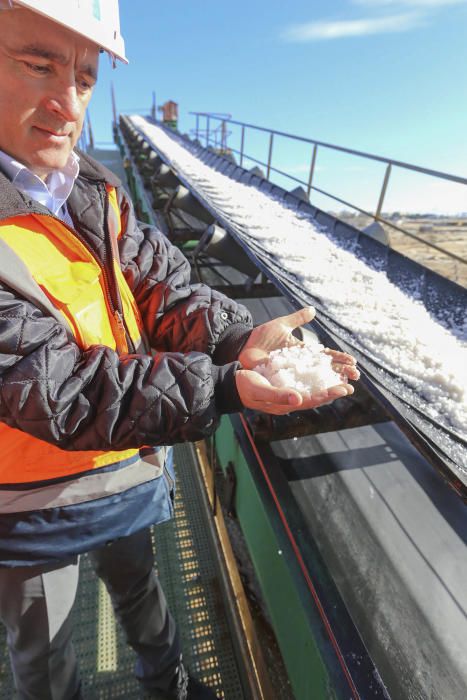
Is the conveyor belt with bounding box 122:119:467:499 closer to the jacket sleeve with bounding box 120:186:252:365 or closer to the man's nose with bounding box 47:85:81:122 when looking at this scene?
the jacket sleeve with bounding box 120:186:252:365

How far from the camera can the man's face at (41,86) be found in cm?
94

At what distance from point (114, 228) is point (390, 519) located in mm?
1709

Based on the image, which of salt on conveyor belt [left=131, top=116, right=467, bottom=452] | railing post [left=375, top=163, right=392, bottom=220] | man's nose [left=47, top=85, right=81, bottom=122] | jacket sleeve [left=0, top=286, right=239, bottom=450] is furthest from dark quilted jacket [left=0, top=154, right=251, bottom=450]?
railing post [left=375, top=163, right=392, bottom=220]

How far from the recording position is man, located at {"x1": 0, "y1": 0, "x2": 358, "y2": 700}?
0.95m

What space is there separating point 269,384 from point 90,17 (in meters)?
1.11

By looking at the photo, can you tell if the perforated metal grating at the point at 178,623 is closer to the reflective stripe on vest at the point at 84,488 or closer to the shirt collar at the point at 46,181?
the reflective stripe on vest at the point at 84,488

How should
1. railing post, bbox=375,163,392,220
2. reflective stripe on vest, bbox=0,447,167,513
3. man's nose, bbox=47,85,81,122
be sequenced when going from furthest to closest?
railing post, bbox=375,163,392,220 < reflective stripe on vest, bbox=0,447,167,513 < man's nose, bbox=47,85,81,122

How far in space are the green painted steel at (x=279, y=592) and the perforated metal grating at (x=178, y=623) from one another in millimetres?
610

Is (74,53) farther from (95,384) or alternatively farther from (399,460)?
(399,460)

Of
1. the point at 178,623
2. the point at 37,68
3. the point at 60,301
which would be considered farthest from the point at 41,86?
the point at 178,623

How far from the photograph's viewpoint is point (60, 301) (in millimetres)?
1057

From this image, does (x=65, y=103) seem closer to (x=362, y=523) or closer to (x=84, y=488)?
(x=84, y=488)

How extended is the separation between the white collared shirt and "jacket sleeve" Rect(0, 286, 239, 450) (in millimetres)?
374

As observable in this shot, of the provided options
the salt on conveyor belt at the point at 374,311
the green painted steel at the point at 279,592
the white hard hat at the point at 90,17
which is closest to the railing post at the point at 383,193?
the salt on conveyor belt at the point at 374,311
